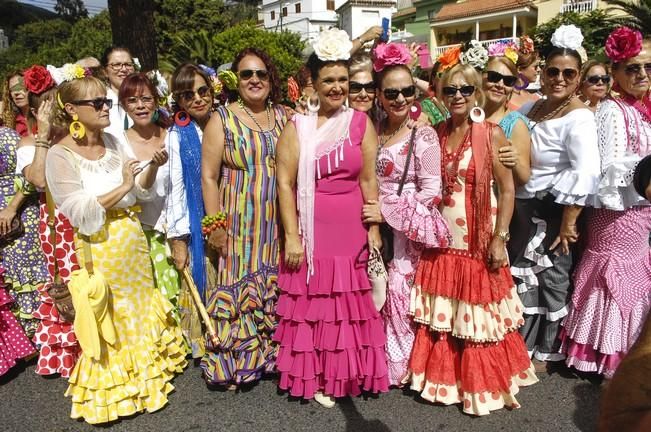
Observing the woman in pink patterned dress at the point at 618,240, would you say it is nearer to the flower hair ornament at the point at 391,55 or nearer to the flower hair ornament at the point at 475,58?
the flower hair ornament at the point at 475,58

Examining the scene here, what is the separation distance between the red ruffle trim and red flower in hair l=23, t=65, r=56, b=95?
120 inches

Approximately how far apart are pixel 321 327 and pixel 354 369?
34cm

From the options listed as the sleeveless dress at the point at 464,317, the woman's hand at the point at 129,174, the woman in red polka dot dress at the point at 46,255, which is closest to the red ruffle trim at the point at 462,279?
the sleeveless dress at the point at 464,317

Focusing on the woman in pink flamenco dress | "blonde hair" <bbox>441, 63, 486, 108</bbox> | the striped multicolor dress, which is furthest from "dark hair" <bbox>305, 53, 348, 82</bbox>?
"blonde hair" <bbox>441, 63, 486, 108</bbox>

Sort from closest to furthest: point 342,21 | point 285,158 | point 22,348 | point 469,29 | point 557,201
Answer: point 285,158 < point 557,201 < point 22,348 < point 469,29 < point 342,21

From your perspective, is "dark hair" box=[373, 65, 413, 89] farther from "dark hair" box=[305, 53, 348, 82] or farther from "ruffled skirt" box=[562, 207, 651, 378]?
"ruffled skirt" box=[562, 207, 651, 378]

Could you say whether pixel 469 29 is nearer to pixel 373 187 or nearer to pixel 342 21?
pixel 342 21

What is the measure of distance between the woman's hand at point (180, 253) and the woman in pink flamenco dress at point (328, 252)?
2.62 feet

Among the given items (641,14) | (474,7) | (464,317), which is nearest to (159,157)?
(464,317)

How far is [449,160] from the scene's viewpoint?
317 centimetres

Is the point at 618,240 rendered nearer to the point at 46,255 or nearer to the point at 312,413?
the point at 312,413

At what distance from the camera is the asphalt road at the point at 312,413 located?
3.10 meters

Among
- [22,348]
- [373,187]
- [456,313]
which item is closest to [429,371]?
[456,313]

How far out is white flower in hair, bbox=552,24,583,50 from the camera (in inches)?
134
